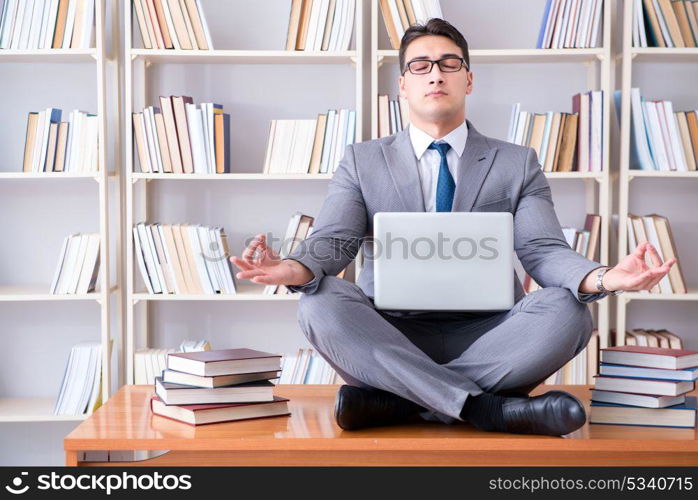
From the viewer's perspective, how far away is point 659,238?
289cm

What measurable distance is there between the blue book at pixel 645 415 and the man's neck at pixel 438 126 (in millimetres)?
839

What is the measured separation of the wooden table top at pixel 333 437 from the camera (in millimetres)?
1631

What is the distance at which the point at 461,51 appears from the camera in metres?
2.29

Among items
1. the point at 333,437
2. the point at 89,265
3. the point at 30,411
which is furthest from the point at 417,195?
the point at 30,411

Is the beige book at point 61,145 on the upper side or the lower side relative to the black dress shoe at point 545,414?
upper

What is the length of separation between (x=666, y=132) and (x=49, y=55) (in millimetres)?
2153

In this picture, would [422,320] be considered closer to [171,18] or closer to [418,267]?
[418,267]

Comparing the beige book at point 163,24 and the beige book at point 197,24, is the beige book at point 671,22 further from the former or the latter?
the beige book at point 163,24

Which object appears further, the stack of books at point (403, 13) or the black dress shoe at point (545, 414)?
the stack of books at point (403, 13)

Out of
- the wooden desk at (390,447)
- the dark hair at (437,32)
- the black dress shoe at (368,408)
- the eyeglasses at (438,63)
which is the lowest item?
the wooden desk at (390,447)

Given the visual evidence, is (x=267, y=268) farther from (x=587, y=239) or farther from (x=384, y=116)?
(x=587, y=239)

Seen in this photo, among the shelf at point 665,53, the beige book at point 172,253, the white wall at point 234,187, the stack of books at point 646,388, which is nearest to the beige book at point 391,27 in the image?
the white wall at point 234,187

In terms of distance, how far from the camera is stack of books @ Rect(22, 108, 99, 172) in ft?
9.45

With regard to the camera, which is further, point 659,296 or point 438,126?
point 659,296
